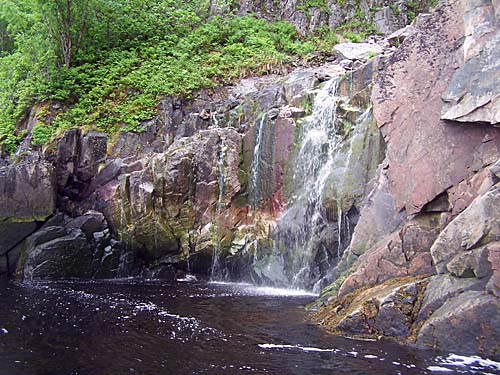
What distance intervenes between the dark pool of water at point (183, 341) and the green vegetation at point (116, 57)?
9116 millimetres

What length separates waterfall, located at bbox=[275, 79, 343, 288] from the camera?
1527cm

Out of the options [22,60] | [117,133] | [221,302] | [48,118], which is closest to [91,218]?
[117,133]

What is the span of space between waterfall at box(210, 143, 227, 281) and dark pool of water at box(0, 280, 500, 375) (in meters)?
3.53

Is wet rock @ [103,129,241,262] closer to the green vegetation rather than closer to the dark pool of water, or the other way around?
the green vegetation

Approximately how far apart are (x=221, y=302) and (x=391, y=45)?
41.0ft

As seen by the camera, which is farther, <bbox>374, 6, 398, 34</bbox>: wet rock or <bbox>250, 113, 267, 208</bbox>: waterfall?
<bbox>374, 6, 398, 34</bbox>: wet rock

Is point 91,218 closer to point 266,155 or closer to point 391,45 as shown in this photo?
point 266,155

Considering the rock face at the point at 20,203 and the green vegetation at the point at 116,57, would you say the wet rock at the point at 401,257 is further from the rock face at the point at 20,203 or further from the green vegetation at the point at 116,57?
the green vegetation at the point at 116,57

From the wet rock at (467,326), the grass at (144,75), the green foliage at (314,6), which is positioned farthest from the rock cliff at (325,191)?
the green foliage at (314,6)

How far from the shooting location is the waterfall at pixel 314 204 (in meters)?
15.3

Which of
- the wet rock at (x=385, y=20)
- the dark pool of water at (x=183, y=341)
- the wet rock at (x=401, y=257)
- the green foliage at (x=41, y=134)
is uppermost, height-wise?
the wet rock at (x=385, y=20)

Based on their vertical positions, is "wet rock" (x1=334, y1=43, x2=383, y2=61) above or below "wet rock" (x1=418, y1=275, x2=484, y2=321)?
above

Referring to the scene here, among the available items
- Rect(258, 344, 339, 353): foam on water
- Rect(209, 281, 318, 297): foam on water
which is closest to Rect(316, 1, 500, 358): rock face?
Rect(258, 344, 339, 353): foam on water

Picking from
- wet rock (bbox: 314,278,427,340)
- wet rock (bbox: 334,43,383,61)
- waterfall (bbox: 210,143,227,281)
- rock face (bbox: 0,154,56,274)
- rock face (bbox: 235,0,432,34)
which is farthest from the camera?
rock face (bbox: 235,0,432,34)
